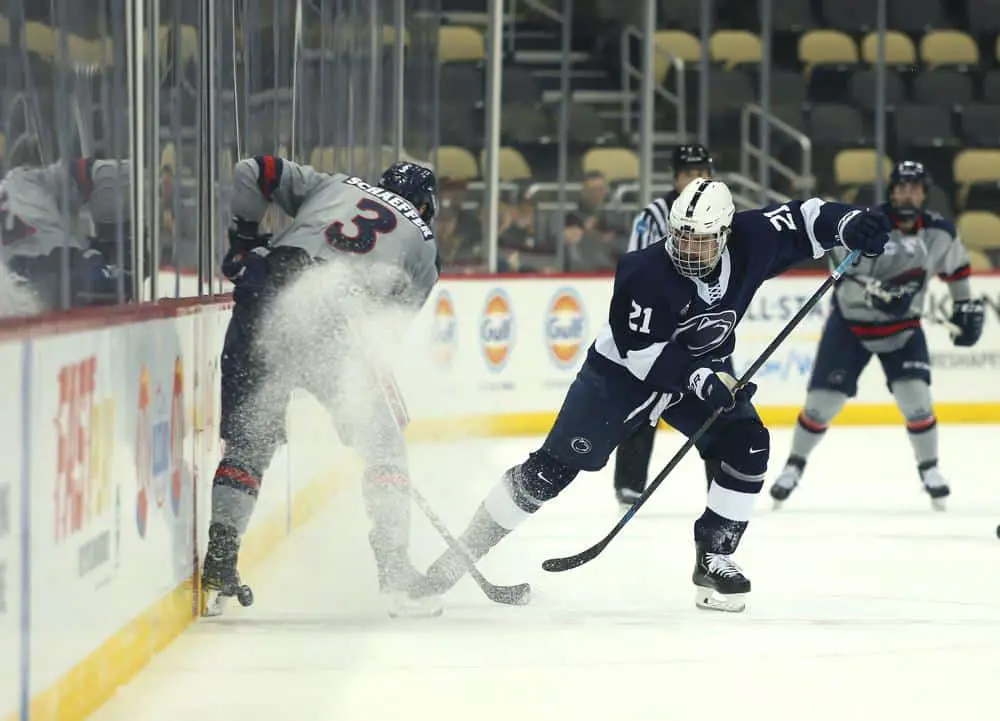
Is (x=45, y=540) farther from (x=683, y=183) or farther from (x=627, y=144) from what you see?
(x=627, y=144)

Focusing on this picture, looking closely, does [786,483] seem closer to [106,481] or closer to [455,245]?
[455,245]

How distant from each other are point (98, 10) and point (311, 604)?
1727 millimetres

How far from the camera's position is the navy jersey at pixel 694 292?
4.49 meters

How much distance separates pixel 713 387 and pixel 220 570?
1.31 meters

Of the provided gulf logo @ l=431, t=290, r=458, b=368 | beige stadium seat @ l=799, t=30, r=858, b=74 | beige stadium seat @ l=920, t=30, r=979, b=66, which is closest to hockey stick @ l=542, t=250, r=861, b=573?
gulf logo @ l=431, t=290, r=458, b=368

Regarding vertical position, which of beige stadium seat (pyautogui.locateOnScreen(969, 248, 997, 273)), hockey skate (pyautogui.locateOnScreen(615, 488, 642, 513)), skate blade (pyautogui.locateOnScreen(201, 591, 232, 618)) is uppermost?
beige stadium seat (pyautogui.locateOnScreen(969, 248, 997, 273))

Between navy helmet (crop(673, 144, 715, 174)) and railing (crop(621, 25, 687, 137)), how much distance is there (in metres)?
5.63

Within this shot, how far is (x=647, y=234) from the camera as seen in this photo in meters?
6.42

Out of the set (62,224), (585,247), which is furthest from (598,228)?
(62,224)

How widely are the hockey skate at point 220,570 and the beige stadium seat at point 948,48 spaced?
981 centimetres

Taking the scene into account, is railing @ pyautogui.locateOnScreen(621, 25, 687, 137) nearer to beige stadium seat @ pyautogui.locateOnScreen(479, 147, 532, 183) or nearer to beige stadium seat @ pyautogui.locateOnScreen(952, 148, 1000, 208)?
beige stadium seat @ pyautogui.locateOnScreen(479, 147, 532, 183)

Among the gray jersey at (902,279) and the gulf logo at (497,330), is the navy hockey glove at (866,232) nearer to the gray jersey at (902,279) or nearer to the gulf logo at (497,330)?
the gray jersey at (902,279)

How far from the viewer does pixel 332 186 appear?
4.78 meters

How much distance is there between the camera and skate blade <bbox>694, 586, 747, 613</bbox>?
4.70 meters
